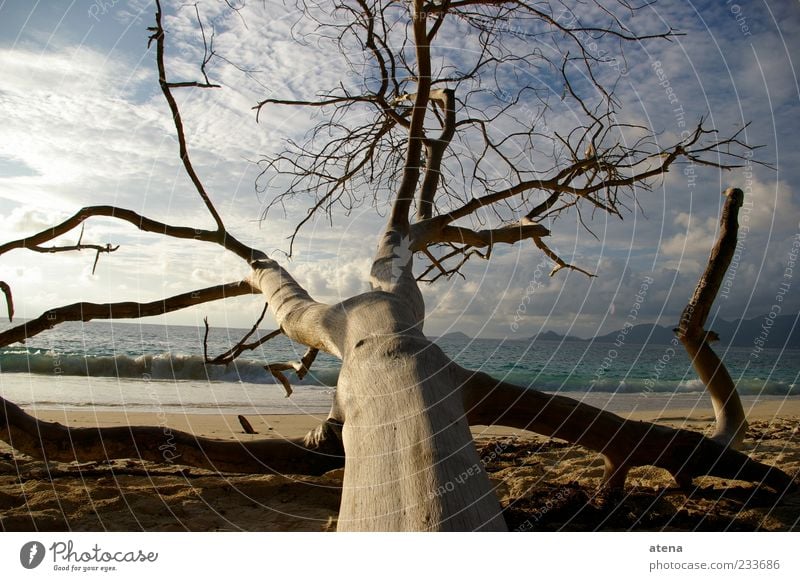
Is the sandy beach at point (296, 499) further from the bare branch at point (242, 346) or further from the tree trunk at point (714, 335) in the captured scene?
the bare branch at point (242, 346)

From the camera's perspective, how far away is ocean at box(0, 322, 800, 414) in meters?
7.04

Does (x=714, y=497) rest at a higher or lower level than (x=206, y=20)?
lower

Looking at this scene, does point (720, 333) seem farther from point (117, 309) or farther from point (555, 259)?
point (117, 309)

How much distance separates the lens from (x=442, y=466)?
1326mm

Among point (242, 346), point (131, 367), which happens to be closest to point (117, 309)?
point (242, 346)

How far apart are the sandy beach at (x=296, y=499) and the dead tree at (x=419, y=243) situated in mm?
179

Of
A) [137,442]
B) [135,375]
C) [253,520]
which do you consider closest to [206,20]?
[137,442]

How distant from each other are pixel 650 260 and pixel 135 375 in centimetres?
836

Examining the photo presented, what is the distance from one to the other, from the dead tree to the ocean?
4.06ft

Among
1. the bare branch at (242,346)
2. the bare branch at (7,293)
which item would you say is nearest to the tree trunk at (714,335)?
the bare branch at (242,346)

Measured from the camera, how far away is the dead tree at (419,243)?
1445mm

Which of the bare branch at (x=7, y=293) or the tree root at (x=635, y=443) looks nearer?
the tree root at (x=635, y=443)

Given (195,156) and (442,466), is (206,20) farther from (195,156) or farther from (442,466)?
(442,466)

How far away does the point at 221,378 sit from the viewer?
893 centimetres
